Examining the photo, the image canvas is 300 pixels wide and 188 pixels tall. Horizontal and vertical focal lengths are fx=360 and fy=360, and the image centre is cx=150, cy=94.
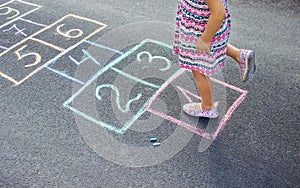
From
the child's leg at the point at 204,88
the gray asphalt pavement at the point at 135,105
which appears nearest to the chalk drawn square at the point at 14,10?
the gray asphalt pavement at the point at 135,105

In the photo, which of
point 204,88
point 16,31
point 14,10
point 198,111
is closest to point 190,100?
point 198,111

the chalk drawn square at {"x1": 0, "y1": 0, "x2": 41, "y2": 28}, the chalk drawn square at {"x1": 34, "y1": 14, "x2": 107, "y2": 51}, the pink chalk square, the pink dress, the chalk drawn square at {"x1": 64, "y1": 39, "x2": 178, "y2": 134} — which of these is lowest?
the chalk drawn square at {"x1": 0, "y1": 0, "x2": 41, "y2": 28}

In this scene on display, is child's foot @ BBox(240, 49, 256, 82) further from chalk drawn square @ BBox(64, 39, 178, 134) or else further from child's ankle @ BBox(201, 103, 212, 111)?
chalk drawn square @ BBox(64, 39, 178, 134)

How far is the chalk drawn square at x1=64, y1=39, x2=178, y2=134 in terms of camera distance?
2826 millimetres

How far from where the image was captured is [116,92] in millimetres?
3082

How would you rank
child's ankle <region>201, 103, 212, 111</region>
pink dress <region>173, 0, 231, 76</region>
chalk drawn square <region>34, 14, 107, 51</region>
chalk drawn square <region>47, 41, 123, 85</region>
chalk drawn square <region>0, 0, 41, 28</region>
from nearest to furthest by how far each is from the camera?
1. pink dress <region>173, 0, 231, 76</region>
2. child's ankle <region>201, 103, 212, 111</region>
3. chalk drawn square <region>47, 41, 123, 85</region>
4. chalk drawn square <region>34, 14, 107, 51</region>
5. chalk drawn square <region>0, 0, 41, 28</region>

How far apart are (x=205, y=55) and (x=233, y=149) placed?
685 millimetres

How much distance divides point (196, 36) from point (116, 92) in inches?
39.0

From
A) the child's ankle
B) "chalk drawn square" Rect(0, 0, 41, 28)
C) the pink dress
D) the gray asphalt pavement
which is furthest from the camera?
"chalk drawn square" Rect(0, 0, 41, 28)

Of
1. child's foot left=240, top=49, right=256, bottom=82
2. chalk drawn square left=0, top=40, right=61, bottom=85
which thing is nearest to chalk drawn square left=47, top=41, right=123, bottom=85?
→ chalk drawn square left=0, top=40, right=61, bottom=85

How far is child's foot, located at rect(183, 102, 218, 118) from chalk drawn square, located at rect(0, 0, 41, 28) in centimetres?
253

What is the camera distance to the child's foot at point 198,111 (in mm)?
2756

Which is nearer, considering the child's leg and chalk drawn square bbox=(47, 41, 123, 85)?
the child's leg

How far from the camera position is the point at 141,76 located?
10.7 ft
